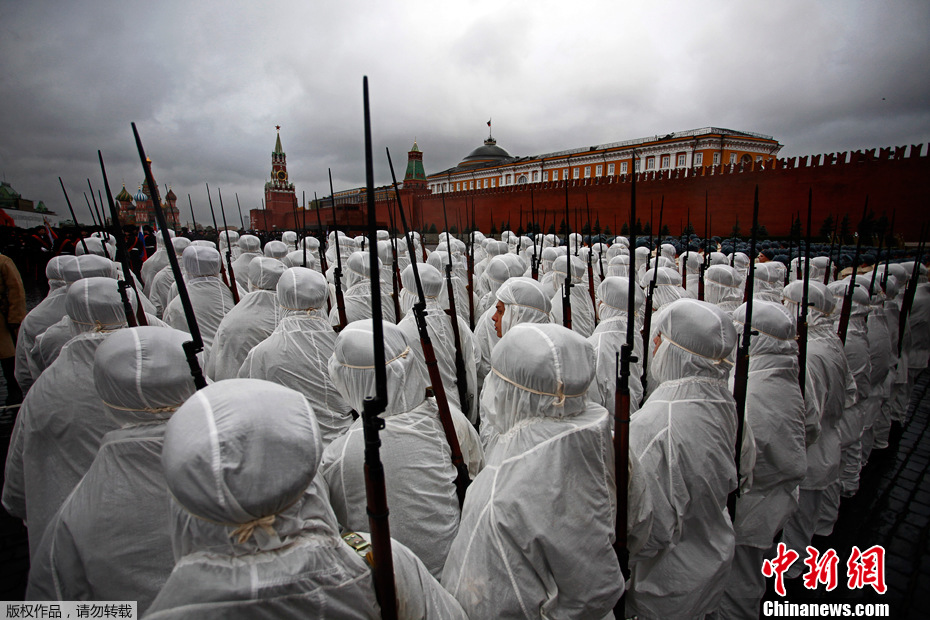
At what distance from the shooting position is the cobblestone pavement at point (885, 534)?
3414 millimetres

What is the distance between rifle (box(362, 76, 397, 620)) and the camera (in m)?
0.97

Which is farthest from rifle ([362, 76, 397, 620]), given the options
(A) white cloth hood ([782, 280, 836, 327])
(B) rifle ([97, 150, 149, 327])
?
(A) white cloth hood ([782, 280, 836, 327])

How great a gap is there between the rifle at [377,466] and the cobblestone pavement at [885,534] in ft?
12.7

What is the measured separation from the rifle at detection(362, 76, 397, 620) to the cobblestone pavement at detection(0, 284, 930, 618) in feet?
12.7

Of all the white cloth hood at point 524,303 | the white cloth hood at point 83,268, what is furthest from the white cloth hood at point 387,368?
the white cloth hood at point 83,268

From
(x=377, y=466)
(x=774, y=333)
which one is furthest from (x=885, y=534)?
(x=377, y=466)

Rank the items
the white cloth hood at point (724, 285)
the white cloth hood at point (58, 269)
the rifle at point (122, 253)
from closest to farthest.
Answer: the rifle at point (122, 253)
the white cloth hood at point (58, 269)
the white cloth hood at point (724, 285)

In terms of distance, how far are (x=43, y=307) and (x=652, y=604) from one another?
22.8 feet

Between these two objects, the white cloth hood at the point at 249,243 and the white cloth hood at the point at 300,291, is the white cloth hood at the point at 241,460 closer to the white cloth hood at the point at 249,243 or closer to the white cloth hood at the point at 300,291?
the white cloth hood at the point at 300,291

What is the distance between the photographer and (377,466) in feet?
3.51

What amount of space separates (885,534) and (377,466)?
5.76 metres

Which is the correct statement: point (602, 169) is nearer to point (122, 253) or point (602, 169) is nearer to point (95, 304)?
point (95, 304)

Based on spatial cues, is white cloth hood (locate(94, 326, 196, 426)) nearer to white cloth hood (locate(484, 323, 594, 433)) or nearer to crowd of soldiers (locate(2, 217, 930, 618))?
crowd of soldiers (locate(2, 217, 930, 618))

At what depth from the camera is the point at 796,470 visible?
288 centimetres
